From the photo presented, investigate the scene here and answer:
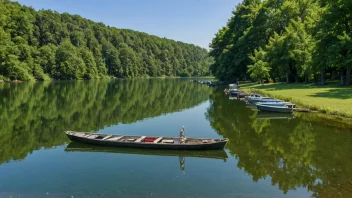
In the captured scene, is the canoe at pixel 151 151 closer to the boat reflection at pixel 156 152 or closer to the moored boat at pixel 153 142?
the boat reflection at pixel 156 152

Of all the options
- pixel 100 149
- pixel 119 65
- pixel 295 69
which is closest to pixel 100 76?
pixel 119 65

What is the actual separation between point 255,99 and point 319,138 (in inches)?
747

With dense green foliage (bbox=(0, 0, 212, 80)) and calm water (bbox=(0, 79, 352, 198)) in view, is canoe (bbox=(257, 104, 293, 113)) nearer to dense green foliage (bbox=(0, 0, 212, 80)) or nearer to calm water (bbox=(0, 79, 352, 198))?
calm water (bbox=(0, 79, 352, 198))

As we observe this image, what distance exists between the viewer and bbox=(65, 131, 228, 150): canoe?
18422 millimetres

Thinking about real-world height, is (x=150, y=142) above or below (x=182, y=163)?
above

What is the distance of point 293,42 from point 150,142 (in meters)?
54.0

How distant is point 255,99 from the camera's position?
40156mm

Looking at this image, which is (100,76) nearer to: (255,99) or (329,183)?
(255,99)

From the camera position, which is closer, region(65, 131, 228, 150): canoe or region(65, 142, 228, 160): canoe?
region(65, 142, 228, 160): canoe

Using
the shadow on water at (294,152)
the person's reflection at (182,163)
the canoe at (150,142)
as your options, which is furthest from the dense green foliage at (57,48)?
the person's reflection at (182,163)

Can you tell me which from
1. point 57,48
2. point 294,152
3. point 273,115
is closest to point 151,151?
point 294,152

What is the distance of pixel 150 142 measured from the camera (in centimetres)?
1877

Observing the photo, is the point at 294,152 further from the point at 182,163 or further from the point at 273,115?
the point at 273,115

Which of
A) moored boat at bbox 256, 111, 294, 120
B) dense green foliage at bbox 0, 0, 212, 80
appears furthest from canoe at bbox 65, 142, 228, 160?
dense green foliage at bbox 0, 0, 212, 80
